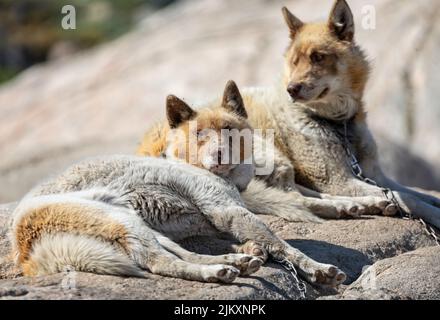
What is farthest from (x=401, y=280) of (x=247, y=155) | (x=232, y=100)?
(x=232, y=100)

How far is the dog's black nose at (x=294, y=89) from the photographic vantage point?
33.3 ft

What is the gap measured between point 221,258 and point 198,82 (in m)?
15.8

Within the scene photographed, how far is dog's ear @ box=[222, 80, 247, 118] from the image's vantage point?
9258mm

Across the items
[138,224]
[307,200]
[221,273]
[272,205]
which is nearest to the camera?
[221,273]

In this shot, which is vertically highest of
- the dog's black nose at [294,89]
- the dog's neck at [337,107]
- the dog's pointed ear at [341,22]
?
the dog's pointed ear at [341,22]

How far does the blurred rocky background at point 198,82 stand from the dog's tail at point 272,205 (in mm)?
8187

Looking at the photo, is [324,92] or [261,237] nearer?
[261,237]

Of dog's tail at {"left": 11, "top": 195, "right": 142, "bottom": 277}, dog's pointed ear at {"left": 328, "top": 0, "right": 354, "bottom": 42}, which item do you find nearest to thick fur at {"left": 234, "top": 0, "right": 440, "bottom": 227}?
dog's pointed ear at {"left": 328, "top": 0, "right": 354, "bottom": 42}

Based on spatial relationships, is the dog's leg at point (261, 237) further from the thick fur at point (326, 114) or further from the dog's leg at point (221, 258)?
the thick fur at point (326, 114)

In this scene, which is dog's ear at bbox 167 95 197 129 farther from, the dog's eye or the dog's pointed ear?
the dog's pointed ear

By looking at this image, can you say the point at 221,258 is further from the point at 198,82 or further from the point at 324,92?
the point at 198,82

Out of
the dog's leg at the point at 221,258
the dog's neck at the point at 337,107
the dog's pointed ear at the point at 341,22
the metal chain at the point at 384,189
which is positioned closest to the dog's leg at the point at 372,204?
the metal chain at the point at 384,189

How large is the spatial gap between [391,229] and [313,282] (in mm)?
2170

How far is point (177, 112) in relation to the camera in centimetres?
908
